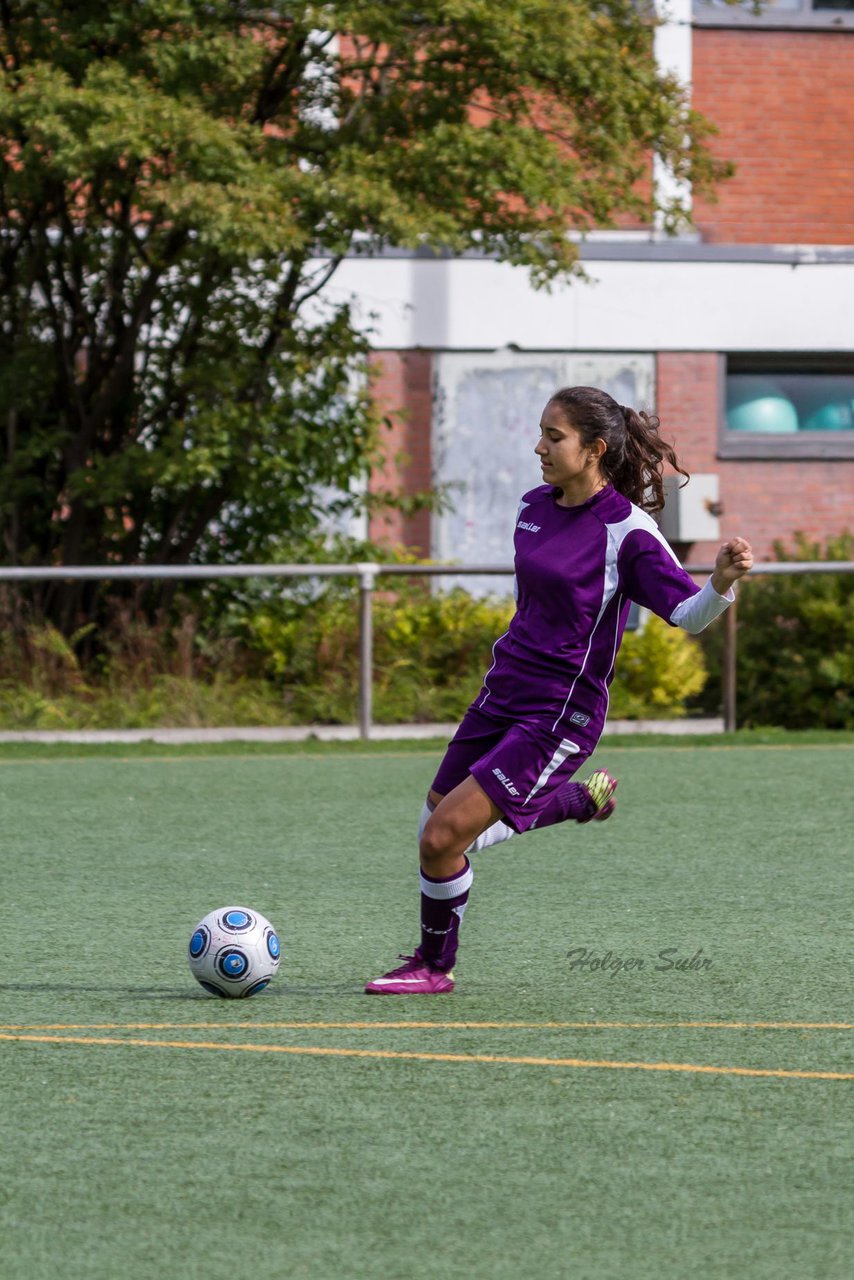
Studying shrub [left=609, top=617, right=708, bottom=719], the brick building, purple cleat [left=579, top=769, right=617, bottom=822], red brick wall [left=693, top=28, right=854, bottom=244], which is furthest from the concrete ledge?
red brick wall [left=693, top=28, right=854, bottom=244]

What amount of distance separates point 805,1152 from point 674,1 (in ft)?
54.2

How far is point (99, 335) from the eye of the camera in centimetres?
1534

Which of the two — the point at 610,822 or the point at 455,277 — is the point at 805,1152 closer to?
the point at 610,822

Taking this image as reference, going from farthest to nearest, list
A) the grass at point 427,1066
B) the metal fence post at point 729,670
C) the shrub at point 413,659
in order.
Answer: the shrub at point 413,659 < the metal fence post at point 729,670 < the grass at point 427,1066

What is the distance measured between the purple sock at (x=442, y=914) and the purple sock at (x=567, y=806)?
285mm

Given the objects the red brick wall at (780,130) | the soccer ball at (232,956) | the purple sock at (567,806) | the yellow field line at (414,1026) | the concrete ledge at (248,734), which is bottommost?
the concrete ledge at (248,734)

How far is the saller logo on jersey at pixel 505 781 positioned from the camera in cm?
578

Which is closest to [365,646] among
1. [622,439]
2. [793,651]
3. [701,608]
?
[793,651]

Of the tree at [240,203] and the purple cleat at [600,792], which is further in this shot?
the tree at [240,203]

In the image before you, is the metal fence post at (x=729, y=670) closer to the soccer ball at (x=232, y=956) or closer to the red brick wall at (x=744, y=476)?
the red brick wall at (x=744, y=476)

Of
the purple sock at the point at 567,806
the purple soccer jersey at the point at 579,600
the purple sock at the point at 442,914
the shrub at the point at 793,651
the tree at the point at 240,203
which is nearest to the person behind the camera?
the purple soccer jersey at the point at 579,600

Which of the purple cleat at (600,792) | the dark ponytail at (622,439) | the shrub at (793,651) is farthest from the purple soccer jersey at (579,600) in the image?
the shrub at (793,651)

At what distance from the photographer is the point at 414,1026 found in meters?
5.61

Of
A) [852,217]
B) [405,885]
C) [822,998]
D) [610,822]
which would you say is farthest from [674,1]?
[822,998]
